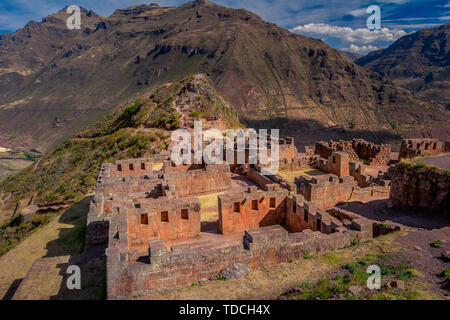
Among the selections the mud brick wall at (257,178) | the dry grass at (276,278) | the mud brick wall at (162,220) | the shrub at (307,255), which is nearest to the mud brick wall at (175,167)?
the mud brick wall at (257,178)

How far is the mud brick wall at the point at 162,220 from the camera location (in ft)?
48.4

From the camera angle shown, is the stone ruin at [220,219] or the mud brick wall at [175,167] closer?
the stone ruin at [220,219]

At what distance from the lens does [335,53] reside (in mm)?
176750

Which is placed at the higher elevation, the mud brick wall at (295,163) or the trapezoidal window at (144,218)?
the mud brick wall at (295,163)

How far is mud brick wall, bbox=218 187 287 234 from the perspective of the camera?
16.2 m

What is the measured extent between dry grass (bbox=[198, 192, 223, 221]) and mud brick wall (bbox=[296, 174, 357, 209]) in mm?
5248

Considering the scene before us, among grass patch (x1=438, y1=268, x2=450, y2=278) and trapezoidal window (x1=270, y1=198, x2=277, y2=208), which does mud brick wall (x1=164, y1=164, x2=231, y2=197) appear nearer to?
trapezoidal window (x1=270, y1=198, x2=277, y2=208)

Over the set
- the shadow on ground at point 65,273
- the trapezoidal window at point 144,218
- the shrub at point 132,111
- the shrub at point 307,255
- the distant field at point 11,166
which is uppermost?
the shrub at point 132,111

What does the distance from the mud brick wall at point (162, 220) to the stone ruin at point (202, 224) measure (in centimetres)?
4

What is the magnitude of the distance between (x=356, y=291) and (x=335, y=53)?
613 ft

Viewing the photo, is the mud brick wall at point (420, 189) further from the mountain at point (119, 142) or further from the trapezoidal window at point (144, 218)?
the mountain at point (119, 142)

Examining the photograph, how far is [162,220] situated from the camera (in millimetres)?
15297

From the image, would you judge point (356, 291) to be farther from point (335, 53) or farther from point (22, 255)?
point (335, 53)
